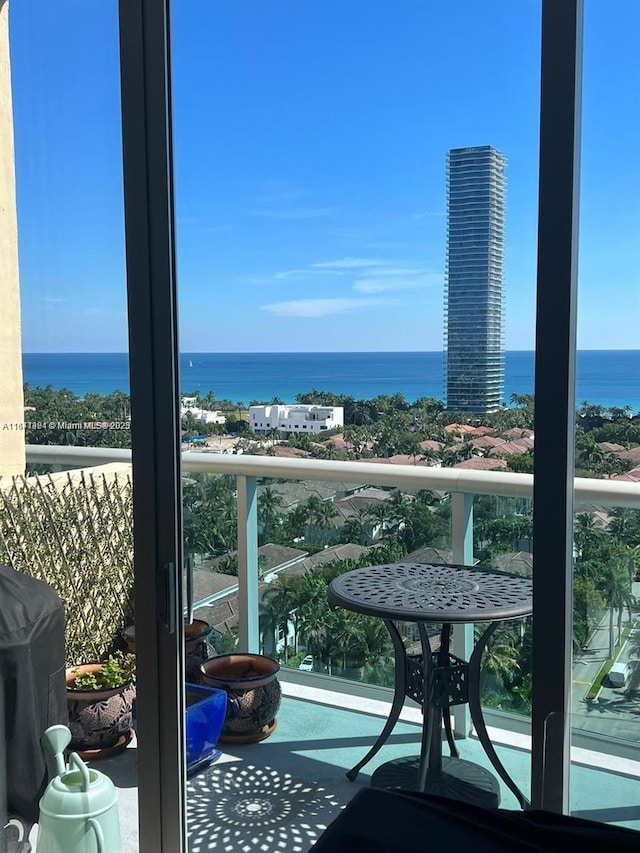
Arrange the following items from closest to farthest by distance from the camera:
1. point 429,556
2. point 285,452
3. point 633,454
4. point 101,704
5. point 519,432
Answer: point 633,454
point 519,432
point 429,556
point 285,452
point 101,704

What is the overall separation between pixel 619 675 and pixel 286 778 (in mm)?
1132

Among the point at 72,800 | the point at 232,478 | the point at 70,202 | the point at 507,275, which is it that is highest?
the point at 70,202

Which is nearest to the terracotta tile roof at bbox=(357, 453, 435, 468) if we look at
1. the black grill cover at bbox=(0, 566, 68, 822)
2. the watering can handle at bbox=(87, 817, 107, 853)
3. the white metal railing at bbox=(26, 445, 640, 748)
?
the white metal railing at bbox=(26, 445, 640, 748)

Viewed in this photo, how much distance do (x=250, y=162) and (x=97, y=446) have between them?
906 mm

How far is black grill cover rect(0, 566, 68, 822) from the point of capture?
2467 millimetres

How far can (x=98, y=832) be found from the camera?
2.27m

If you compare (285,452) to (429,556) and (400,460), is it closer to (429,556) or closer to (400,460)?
(400,460)

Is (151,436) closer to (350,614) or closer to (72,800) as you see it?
(350,614)

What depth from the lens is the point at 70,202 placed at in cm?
238

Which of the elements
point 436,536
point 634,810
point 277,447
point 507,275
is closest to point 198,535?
point 277,447

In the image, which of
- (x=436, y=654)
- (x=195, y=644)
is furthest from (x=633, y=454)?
(x=195, y=644)

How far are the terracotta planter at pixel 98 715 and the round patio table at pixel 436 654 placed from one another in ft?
2.36

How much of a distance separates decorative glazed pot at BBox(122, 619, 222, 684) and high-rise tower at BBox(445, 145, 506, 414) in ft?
3.29

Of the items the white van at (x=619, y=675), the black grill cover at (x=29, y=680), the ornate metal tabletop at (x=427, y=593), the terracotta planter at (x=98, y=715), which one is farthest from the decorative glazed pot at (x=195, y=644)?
the white van at (x=619, y=675)
